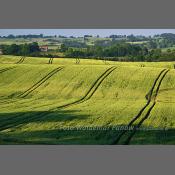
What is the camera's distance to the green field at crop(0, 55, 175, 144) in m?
25.4

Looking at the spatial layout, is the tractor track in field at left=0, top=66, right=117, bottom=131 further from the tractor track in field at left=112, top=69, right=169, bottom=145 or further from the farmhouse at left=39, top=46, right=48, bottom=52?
the farmhouse at left=39, top=46, right=48, bottom=52

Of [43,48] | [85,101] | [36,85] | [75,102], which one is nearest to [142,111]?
[85,101]

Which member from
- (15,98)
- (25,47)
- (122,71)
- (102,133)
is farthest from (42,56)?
(102,133)

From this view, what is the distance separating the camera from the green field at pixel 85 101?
2542 centimetres

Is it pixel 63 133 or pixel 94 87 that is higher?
pixel 94 87

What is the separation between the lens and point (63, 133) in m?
25.5

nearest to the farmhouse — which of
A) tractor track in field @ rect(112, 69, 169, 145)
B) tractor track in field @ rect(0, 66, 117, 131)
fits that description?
tractor track in field @ rect(0, 66, 117, 131)

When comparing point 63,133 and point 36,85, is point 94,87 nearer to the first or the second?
point 36,85

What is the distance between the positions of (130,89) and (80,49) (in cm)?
392

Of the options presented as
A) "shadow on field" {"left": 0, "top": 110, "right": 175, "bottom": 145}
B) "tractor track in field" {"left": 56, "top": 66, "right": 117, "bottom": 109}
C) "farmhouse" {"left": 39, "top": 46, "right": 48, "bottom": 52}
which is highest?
"farmhouse" {"left": 39, "top": 46, "right": 48, "bottom": 52}

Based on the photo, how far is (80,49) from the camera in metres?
28.7

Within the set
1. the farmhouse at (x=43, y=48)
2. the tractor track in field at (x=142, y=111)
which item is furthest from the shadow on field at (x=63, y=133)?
the farmhouse at (x=43, y=48)

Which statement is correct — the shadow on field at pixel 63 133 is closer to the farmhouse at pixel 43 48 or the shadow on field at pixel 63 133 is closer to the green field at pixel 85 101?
the green field at pixel 85 101

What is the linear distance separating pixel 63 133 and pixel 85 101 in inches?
109
